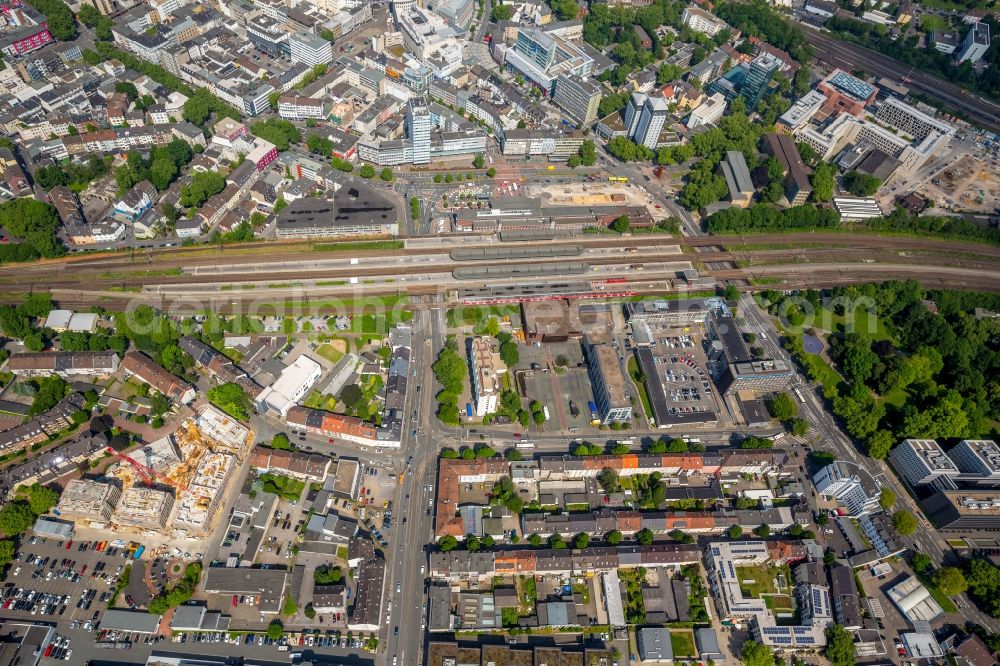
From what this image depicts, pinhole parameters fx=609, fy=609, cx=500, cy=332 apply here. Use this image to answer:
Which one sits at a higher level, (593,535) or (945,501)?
(945,501)

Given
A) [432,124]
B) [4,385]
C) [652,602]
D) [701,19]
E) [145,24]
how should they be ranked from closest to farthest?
[652,602]
[4,385]
[432,124]
[145,24]
[701,19]

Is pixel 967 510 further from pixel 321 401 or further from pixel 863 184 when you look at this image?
pixel 321 401

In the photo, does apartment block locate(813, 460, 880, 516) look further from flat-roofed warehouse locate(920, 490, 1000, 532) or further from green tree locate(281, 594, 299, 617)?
green tree locate(281, 594, 299, 617)

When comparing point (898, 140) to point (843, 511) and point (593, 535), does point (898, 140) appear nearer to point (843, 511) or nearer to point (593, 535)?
point (843, 511)

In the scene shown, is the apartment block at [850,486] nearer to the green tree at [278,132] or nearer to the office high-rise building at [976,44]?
the green tree at [278,132]

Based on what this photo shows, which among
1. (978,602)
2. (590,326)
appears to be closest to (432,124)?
(590,326)

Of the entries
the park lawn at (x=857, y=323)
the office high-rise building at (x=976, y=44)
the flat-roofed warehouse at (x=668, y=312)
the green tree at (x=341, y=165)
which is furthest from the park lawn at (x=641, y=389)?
the office high-rise building at (x=976, y=44)

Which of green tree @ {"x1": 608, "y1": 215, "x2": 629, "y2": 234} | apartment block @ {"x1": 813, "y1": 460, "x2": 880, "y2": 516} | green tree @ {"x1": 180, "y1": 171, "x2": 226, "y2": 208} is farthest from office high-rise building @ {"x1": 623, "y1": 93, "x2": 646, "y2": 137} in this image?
green tree @ {"x1": 180, "y1": 171, "x2": 226, "y2": 208}

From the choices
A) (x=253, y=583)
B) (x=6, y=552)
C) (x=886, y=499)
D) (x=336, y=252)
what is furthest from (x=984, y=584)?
(x=6, y=552)
